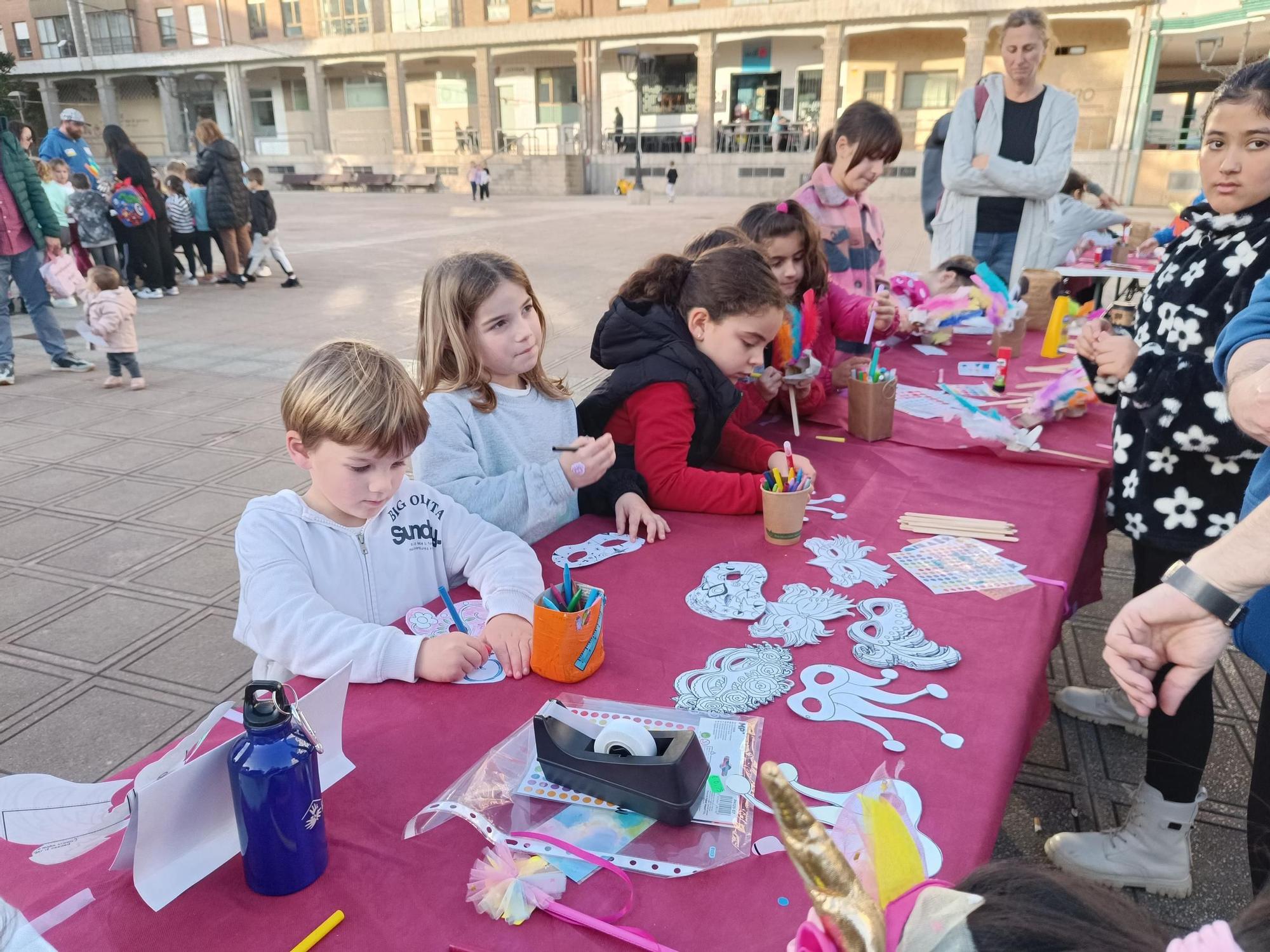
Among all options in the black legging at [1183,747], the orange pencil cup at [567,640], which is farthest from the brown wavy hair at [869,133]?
the orange pencil cup at [567,640]

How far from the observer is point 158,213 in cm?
902

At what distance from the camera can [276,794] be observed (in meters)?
0.89

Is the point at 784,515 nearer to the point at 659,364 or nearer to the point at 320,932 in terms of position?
the point at 659,364

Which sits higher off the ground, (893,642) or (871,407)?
(871,407)

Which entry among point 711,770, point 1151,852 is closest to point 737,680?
point 711,770

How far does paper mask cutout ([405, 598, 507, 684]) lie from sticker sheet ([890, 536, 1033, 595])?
2.98ft

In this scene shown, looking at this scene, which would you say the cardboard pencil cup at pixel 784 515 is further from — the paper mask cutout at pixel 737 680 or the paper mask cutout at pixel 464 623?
the paper mask cutout at pixel 464 623

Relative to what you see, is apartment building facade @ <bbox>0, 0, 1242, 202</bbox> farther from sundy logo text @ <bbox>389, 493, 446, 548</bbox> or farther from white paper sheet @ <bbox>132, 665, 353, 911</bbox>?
white paper sheet @ <bbox>132, 665, 353, 911</bbox>

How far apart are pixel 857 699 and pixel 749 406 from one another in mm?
1519

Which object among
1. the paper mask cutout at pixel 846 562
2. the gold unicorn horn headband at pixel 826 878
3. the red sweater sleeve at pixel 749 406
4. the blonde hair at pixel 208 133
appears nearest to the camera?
the gold unicorn horn headband at pixel 826 878

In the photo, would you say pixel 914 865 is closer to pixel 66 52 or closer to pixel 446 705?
pixel 446 705

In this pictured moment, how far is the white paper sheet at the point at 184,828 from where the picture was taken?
0.89m

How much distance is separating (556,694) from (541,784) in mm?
233

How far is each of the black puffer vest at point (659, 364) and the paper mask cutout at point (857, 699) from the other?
0.98m
